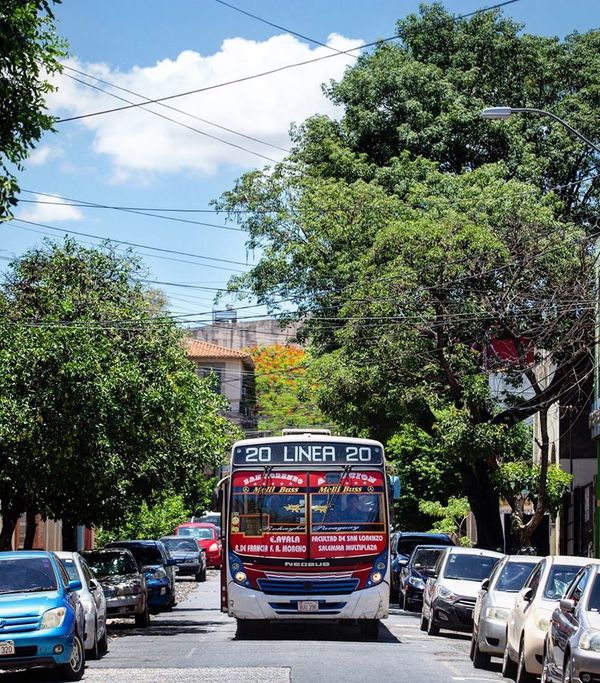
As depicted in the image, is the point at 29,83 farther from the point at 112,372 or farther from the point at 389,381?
the point at 389,381

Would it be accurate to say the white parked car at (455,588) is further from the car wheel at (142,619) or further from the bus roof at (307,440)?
Answer: the car wheel at (142,619)

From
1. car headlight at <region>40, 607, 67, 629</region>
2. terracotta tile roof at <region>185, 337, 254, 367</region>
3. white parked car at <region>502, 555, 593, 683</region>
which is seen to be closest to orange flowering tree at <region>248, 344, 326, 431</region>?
terracotta tile roof at <region>185, 337, 254, 367</region>

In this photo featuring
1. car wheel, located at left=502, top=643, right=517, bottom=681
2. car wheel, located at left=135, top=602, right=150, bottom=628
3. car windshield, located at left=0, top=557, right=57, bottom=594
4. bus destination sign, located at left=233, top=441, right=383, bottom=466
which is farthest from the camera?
car wheel, located at left=135, top=602, right=150, bottom=628

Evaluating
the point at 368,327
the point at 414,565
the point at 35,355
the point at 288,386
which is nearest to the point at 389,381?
the point at 368,327

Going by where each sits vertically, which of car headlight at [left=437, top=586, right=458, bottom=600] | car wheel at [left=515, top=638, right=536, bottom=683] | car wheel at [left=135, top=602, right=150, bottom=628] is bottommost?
car wheel at [left=135, top=602, right=150, bottom=628]

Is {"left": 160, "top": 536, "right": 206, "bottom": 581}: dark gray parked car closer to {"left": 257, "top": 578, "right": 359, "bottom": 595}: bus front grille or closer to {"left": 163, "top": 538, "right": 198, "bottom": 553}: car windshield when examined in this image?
{"left": 163, "top": 538, "right": 198, "bottom": 553}: car windshield

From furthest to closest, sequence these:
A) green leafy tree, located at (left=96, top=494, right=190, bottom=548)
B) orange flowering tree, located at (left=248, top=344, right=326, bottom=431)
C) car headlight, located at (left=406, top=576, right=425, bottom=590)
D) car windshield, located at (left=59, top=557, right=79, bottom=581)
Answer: orange flowering tree, located at (left=248, top=344, right=326, bottom=431) < green leafy tree, located at (left=96, top=494, right=190, bottom=548) < car headlight, located at (left=406, top=576, right=425, bottom=590) < car windshield, located at (left=59, top=557, right=79, bottom=581)

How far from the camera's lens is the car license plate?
15000mm

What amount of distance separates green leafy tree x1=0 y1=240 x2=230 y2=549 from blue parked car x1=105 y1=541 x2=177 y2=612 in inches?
118

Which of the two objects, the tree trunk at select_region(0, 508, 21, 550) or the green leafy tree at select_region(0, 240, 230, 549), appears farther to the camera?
the tree trunk at select_region(0, 508, 21, 550)

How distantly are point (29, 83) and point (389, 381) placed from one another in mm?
19407

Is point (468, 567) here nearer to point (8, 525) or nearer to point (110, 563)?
point (110, 563)

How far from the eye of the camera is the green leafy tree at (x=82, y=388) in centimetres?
2427

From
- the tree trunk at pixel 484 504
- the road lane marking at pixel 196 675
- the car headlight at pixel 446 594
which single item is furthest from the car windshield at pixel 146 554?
the road lane marking at pixel 196 675
